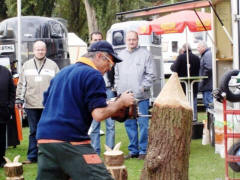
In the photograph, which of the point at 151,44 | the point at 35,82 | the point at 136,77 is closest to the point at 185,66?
the point at 151,44

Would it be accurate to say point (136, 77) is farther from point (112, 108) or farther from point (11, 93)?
point (112, 108)

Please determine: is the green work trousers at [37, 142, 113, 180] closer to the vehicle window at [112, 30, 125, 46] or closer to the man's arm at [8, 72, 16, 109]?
the man's arm at [8, 72, 16, 109]

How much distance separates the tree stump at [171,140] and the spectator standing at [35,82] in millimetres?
3061

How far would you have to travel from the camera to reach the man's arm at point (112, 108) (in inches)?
187

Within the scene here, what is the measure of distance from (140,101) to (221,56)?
228 cm

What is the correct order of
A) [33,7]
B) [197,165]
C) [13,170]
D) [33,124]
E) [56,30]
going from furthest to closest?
[33,7] → [56,30] → [33,124] → [197,165] → [13,170]

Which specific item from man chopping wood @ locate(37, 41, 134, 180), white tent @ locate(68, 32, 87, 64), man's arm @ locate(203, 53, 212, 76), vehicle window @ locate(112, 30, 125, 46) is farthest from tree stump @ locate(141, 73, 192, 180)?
white tent @ locate(68, 32, 87, 64)

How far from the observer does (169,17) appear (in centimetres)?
1376

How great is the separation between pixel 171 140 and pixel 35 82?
3.38m

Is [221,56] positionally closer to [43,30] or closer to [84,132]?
[84,132]

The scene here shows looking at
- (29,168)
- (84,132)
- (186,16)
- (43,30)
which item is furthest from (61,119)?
(43,30)

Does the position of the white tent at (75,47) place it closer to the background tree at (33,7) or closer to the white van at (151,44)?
the background tree at (33,7)

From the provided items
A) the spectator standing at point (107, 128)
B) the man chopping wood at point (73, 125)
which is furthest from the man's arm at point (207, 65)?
the man chopping wood at point (73, 125)

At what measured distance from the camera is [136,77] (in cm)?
946
